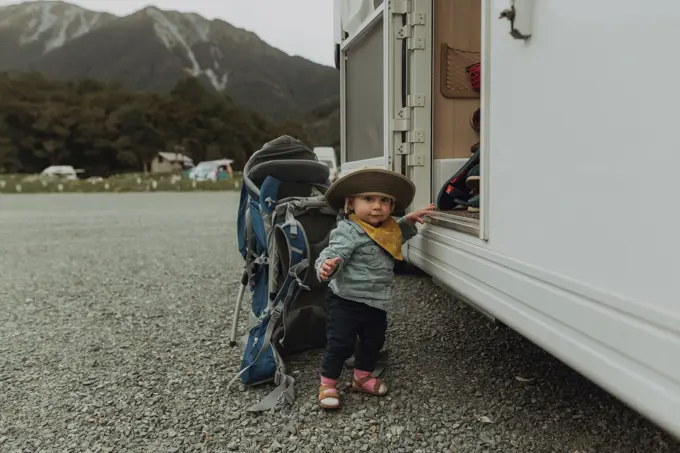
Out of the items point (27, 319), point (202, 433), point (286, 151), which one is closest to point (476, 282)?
point (202, 433)

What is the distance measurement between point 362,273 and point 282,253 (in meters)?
0.47

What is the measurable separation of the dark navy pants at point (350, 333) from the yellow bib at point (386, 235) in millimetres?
256

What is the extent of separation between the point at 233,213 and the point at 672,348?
12.0 m

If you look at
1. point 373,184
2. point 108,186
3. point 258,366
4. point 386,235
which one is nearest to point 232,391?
point 258,366

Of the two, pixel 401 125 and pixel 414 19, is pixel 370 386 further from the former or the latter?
pixel 414 19

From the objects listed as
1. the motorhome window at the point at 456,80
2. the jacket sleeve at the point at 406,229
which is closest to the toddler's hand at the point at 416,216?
the jacket sleeve at the point at 406,229

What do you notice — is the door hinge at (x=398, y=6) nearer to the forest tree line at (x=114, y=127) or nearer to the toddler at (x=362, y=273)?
the toddler at (x=362, y=273)

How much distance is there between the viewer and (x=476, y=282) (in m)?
1.99

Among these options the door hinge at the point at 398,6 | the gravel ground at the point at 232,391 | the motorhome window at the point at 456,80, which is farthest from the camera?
the motorhome window at the point at 456,80

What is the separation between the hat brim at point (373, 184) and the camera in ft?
8.16

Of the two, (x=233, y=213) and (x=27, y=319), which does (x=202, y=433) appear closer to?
(x=27, y=319)

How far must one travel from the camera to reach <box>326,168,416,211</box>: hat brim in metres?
2.49

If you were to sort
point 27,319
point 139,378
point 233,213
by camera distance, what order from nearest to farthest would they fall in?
point 139,378 < point 27,319 < point 233,213

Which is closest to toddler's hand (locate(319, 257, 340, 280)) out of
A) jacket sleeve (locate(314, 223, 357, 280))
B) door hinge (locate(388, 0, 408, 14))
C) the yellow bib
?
jacket sleeve (locate(314, 223, 357, 280))
